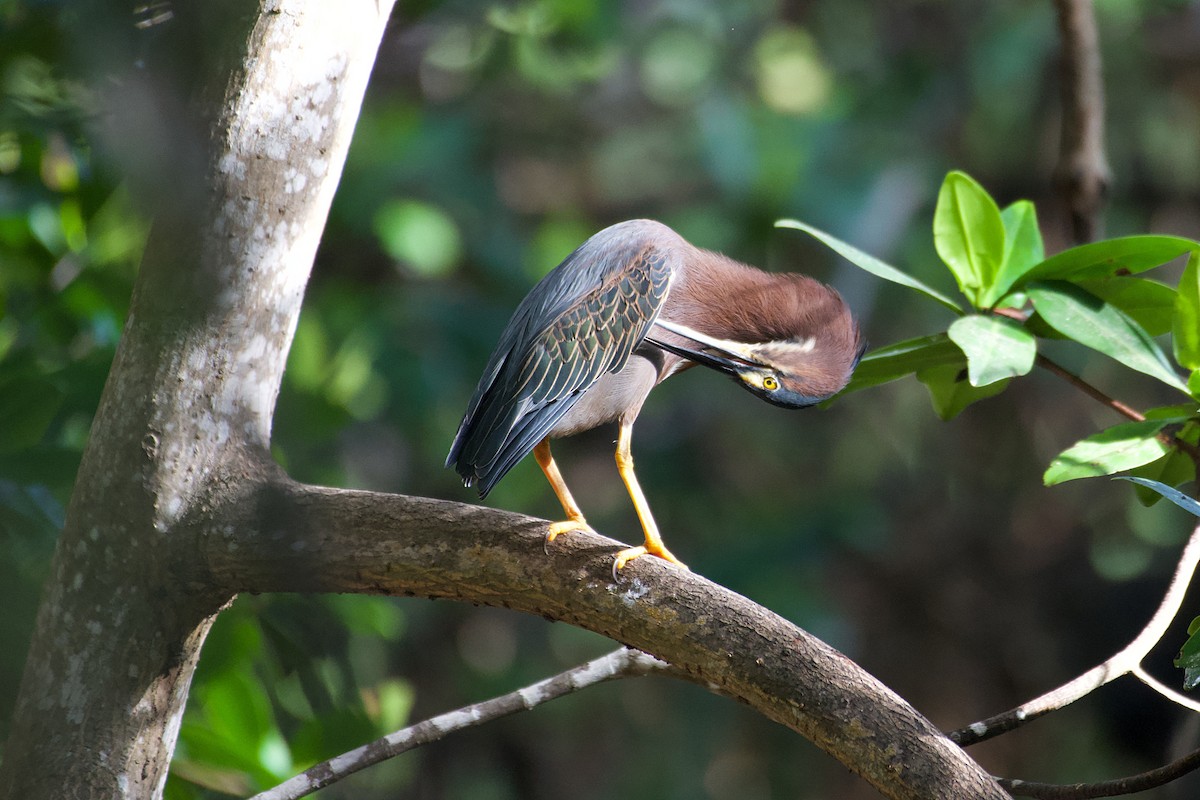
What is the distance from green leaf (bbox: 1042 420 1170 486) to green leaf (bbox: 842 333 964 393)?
27 centimetres

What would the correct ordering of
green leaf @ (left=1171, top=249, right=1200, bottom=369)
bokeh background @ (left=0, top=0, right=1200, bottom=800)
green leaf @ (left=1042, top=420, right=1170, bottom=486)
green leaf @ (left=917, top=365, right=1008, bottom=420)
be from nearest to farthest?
1. green leaf @ (left=1042, top=420, right=1170, bottom=486)
2. green leaf @ (left=1171, top=249, right=1200, bottom=369)
3. green leaf @ (left=917, top=365, right=1008, bottom=420)
4. bokeh background @ (left=0, top=0, right=1200, bottom=800)

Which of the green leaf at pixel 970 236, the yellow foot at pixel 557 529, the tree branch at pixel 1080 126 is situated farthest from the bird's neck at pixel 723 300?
the tree branch at pixel 1080 126

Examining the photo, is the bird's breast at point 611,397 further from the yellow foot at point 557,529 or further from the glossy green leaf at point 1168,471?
the glossy green leaf at point 1168,471

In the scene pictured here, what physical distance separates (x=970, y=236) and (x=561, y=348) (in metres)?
0.76

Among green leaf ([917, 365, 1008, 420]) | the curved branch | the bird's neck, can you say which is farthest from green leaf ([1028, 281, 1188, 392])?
the curved branch

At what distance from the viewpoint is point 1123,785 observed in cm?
141

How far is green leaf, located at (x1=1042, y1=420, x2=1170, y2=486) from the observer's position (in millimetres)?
1625

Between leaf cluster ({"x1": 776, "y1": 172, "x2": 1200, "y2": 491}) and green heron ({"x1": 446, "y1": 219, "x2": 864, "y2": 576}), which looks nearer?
leaf cluster ({"x1": 776, "y1": 172, "x2": 1200, "y2": 491})

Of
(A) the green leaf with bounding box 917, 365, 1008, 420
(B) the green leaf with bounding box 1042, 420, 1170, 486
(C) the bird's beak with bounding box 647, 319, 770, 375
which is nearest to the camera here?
(B) the green leaf with bounding box 1042, 420, 1170, 486

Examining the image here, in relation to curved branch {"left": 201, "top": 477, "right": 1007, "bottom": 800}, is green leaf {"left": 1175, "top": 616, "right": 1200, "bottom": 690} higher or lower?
lower

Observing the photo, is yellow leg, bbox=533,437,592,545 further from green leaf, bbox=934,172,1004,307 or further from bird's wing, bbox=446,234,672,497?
green leaf, bbox=934,172,1004,307

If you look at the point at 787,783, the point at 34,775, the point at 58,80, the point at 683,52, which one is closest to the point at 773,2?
the point at 683,52

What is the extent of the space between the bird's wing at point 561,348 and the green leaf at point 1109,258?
27.9 inches

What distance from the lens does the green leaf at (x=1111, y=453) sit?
1625mm
